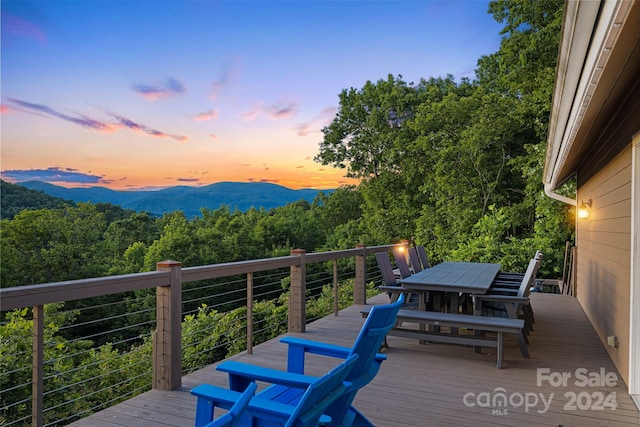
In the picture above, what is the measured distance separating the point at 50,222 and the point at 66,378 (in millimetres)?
23429

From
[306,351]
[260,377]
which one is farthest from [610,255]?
[260,377]

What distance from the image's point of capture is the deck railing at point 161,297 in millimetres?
2699

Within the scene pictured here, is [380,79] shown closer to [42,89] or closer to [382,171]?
[382,171]

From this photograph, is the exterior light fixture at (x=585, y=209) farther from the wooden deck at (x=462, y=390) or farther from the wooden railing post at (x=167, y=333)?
the wooden railing post at (x=167, y=333)

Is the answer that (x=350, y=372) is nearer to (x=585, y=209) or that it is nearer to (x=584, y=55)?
(x=584, y=55)

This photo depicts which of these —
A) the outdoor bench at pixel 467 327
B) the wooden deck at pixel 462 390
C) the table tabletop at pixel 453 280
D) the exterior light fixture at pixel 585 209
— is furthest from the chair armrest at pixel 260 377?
the exterior light fixture at pixel 585 209

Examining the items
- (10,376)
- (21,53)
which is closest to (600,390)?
(10,376)

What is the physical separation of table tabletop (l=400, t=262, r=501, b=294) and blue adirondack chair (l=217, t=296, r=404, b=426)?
2.35 m

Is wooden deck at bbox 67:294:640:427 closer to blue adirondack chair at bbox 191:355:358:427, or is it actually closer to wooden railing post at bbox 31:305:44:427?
wooden railing post at bbox 31:305:44:427

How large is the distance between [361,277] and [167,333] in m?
4.51

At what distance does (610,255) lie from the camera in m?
5.01

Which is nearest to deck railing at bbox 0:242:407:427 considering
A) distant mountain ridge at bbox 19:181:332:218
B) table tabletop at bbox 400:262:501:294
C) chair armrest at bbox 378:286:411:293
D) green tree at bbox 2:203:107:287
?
chair armrest at bbox 378:286:411:293

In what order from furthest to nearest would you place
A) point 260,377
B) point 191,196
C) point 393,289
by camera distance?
point 191,196 < point 393,289 < point 260,377

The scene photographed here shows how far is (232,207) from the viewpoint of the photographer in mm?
35094
